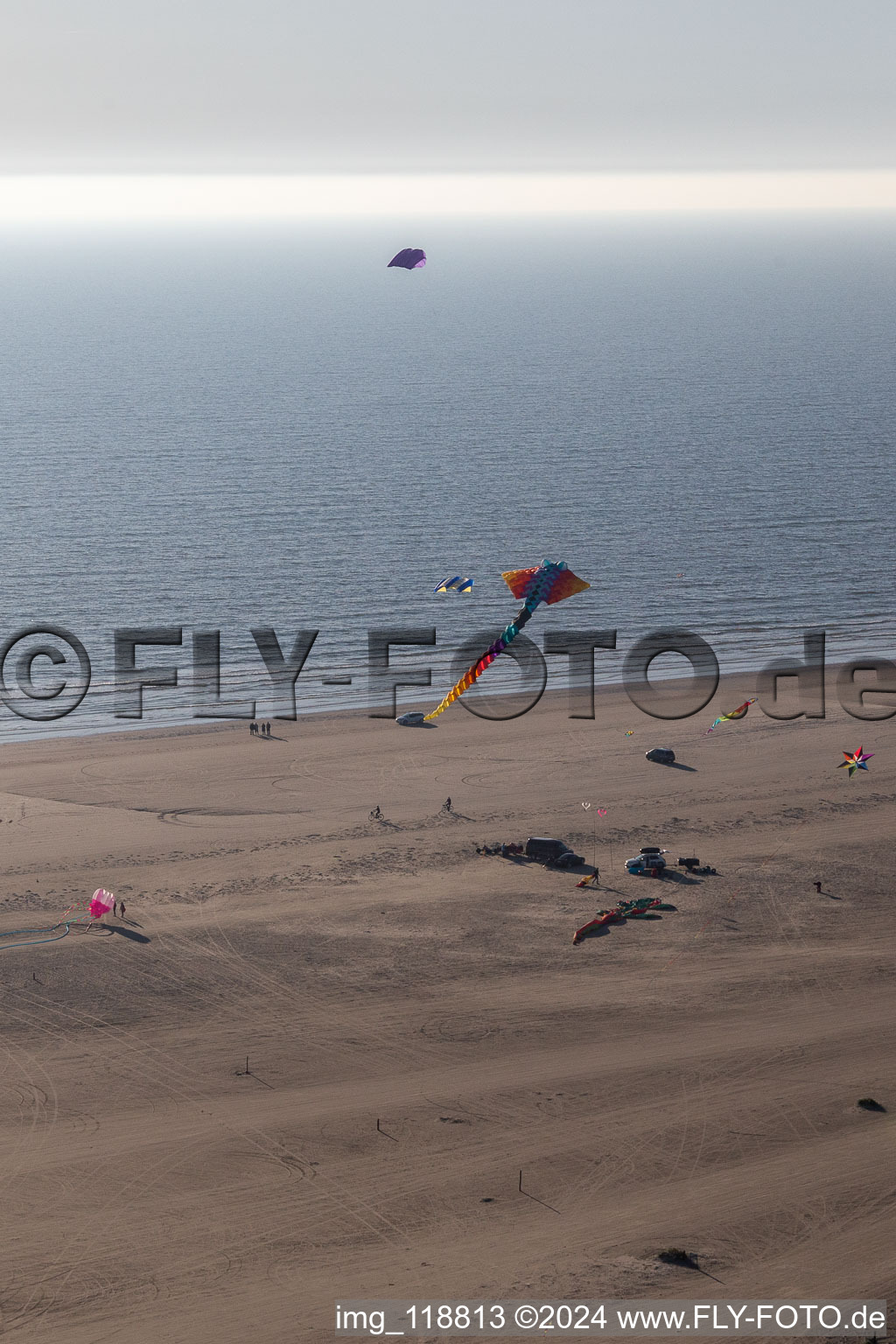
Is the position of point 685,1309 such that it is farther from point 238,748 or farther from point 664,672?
point 664,672

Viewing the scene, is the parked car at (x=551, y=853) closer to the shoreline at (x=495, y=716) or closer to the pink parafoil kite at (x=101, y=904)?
the pink parafoil kite at (x=101, y=904)

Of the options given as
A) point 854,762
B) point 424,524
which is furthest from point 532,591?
point 424,524

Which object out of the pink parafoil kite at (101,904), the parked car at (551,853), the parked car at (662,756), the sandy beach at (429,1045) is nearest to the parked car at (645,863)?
the sandy beach at (429,1045)

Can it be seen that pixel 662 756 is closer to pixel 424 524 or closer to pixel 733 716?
pixel 733 716

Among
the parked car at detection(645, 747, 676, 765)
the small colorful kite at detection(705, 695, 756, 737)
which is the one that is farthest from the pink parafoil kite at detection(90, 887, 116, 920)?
the small colorful kite at detection(705, 695, 756, 737)

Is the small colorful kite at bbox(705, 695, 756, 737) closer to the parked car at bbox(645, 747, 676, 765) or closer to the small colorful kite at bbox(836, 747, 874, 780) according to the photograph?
the parked car at bbox(645, 747, 676, 765)

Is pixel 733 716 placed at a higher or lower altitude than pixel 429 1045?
higher
